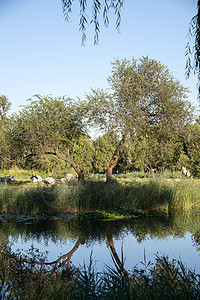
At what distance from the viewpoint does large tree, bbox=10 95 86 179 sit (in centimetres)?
1495

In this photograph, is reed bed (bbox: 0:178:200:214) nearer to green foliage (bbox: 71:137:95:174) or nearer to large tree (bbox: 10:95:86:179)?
large tree (bbox: 10:95:86:179)

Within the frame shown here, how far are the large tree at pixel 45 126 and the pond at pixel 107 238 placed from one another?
235 inches

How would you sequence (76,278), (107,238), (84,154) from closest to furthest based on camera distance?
1. (76,278)
2. (107,238)
3. (84,154)

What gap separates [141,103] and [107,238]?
900cm

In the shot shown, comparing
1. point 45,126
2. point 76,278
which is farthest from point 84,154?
point 76,278

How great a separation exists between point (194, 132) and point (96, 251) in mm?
22930

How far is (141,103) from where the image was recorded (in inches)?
583

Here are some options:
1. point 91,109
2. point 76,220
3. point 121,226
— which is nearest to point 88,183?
point 76,220

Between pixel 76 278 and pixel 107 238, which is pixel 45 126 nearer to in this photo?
pixel 107 238

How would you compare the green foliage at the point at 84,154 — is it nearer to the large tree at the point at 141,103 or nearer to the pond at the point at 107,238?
the large tree at the point at 141,103

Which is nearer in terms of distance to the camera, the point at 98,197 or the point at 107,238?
the point at 107,238

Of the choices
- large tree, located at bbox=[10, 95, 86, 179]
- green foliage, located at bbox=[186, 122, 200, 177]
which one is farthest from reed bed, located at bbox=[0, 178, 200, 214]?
green foliage, located at bbox=[186, 122, 200, 177]

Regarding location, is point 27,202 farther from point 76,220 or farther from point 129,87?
point 129,87

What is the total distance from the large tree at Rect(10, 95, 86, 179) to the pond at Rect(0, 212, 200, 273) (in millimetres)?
5968
